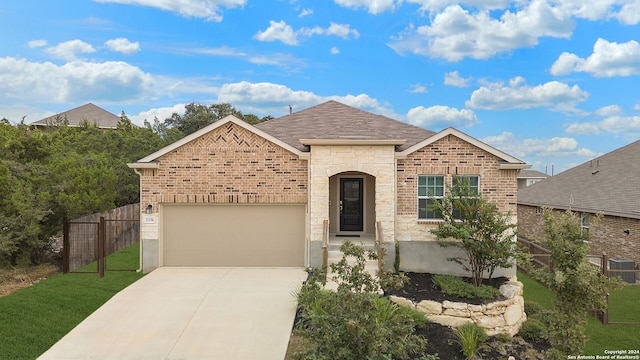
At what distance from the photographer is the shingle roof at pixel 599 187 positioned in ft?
58.2

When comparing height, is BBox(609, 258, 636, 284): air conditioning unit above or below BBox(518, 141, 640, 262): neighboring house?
below

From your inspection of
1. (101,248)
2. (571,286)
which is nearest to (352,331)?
(571,286)

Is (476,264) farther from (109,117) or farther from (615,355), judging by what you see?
(109,117)

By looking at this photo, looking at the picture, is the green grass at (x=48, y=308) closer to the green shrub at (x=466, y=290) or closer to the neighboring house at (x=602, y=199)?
the green shrub at (x=466, y=290)

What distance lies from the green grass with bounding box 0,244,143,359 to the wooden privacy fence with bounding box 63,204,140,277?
82cm

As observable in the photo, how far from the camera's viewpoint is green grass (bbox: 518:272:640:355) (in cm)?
894

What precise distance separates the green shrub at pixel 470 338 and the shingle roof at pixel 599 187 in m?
11.1

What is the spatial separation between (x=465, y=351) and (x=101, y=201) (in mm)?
12307

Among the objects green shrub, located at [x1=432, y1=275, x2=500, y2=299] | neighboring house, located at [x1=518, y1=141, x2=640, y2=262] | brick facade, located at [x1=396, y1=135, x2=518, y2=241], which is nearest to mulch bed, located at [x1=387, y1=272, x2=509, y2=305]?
green shrub, located at [x1=432, y1=275, x2=500, y2=299]

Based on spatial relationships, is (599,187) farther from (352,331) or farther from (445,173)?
(352,331)

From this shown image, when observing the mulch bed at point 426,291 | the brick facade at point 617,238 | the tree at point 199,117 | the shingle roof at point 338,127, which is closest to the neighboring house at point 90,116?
the tree at point 199,117

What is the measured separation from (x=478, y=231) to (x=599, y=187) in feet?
43.5

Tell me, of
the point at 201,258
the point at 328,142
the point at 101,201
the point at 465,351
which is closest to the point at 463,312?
the point at 465,351

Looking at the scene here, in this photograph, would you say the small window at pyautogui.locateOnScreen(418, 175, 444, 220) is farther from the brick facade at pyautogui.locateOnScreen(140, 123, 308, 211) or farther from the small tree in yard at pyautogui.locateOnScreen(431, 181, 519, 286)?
the brick facade at pyautogui.locateOnScreen(140, 123, 308, 211)
